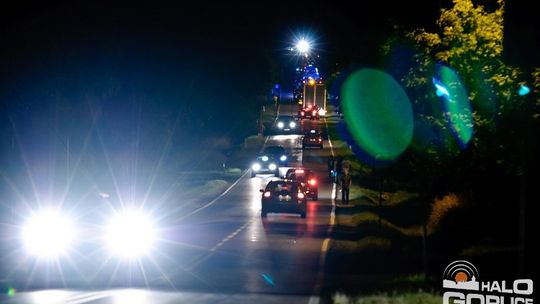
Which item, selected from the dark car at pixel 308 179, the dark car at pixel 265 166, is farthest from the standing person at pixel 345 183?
the dark car at pixel 265 166

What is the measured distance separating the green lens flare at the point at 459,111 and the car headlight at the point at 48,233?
31.2 feet

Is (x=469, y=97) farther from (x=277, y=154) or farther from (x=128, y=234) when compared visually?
(x=277, y=154)

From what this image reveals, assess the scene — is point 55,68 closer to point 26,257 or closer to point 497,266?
point 26,257

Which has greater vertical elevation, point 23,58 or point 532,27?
point 23,58

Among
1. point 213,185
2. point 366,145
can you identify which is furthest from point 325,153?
point 213,185

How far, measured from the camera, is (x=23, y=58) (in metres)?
36.6

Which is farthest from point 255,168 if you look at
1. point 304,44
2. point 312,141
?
point 312,141

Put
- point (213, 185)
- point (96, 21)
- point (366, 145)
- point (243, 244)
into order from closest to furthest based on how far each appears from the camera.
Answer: point (243, 244) < point (96, 21) < point (213, 185) < point (366, 145)

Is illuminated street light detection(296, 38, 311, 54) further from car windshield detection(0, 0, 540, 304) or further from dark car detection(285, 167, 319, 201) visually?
dark car detection(285, 167, 319, 201)

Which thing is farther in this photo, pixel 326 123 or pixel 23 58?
pixel 326 123

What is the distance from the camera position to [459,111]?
20516 mm

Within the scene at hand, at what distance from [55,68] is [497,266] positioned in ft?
79.6

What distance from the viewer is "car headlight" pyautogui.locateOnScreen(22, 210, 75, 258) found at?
22908mm

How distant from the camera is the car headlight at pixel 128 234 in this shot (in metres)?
23.8
